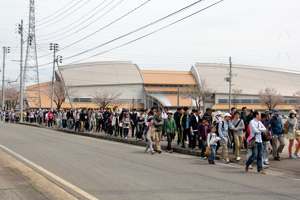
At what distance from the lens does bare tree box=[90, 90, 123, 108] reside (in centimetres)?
6612

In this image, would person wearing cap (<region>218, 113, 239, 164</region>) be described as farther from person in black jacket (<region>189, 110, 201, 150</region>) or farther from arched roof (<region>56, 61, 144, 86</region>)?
arched roof (<region>56, 61, 144, 86</region>)

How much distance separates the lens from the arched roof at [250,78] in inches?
2965

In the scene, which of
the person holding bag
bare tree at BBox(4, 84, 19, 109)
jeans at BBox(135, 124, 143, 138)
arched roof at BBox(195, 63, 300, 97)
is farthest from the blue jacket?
bare tree at BBox(4, 84, 19, 109)

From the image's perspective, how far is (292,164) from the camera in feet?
31.8

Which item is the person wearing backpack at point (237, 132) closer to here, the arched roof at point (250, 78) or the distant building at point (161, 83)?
the distant building at point (161, 83)

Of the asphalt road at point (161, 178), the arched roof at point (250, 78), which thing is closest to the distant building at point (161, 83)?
the arched roof at point (250, 78)

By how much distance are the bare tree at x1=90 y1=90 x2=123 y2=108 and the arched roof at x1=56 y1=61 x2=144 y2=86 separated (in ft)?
10.2

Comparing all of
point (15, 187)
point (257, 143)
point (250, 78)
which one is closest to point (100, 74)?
point (250, 78)

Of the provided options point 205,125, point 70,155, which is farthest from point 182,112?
point 70,155

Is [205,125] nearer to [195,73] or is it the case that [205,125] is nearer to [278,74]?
[195,73]

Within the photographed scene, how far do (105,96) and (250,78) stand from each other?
1493 inches

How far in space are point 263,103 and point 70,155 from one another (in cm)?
6574

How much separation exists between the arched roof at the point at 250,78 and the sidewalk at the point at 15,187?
6902cm

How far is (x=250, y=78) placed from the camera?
3071 inches
